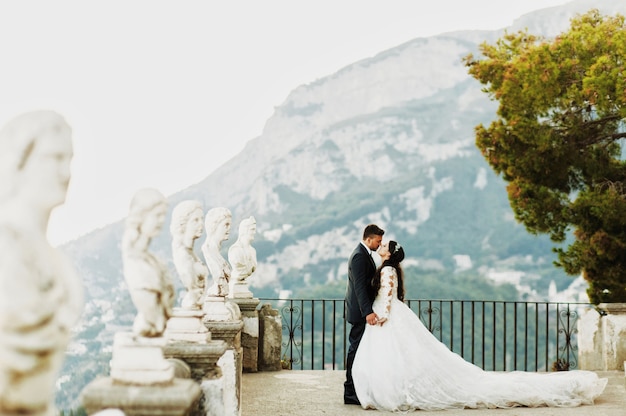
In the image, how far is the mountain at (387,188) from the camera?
54.8 metres

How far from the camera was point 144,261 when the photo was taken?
14.1ft

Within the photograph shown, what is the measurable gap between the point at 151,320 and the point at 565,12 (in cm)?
8080

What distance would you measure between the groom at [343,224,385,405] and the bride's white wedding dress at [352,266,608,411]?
14cm

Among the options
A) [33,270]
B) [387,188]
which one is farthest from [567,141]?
[387,188]

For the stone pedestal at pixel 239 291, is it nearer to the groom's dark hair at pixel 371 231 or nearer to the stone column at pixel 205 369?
the groom's dark hair at pixel 371 231

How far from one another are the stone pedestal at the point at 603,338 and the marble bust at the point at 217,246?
619 cm

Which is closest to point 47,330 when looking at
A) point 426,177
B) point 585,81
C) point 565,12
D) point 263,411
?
point 263,411

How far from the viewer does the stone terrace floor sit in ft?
28.4

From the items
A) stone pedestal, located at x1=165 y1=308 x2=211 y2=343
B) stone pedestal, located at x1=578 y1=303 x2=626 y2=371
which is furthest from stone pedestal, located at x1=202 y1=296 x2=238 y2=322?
stone pedestal, located at x1=578 y1=303 x2=626 y2=371

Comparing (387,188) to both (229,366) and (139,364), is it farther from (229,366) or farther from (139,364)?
(139,364)

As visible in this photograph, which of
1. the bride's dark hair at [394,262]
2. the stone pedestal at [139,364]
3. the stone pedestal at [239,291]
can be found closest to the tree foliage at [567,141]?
the stone pedestal at [239,291]

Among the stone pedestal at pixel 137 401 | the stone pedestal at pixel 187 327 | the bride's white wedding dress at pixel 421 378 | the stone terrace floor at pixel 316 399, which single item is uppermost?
the stone pedestal at pixel 187 327

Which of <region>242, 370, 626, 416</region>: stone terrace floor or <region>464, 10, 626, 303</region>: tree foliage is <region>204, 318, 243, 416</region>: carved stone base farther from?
<region>464, 10, 626, 303</region>: tree foliage

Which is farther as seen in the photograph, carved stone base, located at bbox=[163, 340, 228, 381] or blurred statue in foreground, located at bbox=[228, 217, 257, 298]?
blurred statue in foreground, located at bbox=[228, 217, 257, 298]
